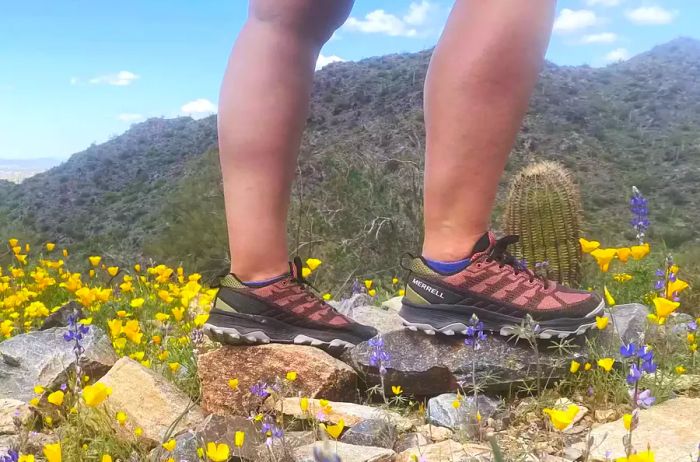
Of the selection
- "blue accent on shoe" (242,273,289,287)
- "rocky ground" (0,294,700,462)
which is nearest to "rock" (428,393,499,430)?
"rocky ground" (0,294,700,462)

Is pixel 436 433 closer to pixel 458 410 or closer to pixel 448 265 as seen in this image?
pixel 458 410

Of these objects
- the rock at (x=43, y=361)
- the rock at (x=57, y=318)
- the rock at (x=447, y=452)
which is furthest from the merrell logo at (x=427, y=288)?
the rock at (x=57, y=318)

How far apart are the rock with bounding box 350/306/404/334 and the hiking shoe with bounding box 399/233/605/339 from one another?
2.13 ft

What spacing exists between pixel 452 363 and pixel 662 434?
0.59 m

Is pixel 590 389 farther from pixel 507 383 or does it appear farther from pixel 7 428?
pixel 7 428

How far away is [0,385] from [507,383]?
1.73 metres

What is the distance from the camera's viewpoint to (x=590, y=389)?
5.72ft

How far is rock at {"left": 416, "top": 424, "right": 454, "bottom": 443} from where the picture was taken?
1645 mm

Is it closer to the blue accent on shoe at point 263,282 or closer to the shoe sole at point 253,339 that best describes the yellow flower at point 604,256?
the shoe sole at point 253,339

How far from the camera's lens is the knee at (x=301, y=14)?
2.01 metres

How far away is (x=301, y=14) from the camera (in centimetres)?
203

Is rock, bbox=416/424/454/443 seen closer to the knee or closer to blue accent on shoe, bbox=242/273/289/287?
blue accent on shoe, bbox=242/273/289/287

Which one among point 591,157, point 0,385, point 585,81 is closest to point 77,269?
point 0,385

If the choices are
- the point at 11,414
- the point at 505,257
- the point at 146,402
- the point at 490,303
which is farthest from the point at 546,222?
the point at 11,414
